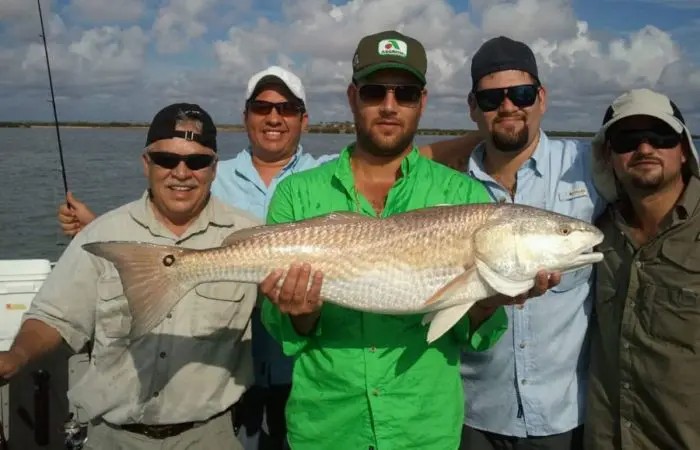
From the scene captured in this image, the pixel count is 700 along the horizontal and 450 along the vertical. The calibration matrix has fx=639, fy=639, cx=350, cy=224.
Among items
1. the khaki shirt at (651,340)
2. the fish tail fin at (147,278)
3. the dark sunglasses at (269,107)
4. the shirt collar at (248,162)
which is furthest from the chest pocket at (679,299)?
the dark sunglasses at (269,107)

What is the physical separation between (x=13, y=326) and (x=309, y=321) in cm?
373

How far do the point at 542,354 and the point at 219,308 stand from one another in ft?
7.36

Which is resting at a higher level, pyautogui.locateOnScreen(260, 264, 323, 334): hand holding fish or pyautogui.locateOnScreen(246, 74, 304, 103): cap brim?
pyautogui.locateOnScreen(246, 74, 304, 103): cap brim

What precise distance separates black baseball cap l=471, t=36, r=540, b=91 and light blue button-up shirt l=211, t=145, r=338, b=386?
143cm

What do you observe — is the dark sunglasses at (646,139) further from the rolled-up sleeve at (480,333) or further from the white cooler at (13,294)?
the white cooler at (13,294)

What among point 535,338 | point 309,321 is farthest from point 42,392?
point 535,338

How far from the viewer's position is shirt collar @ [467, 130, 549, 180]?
15.3 feet

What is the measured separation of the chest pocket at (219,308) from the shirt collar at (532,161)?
1.89m

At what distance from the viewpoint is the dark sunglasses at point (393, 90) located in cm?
402

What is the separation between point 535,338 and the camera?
441 cm

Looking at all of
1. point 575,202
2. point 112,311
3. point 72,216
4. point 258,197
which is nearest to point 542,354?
point 575,202

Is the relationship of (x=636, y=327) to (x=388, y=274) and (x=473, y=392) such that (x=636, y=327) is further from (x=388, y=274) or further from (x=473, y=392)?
(x=388, y=274)

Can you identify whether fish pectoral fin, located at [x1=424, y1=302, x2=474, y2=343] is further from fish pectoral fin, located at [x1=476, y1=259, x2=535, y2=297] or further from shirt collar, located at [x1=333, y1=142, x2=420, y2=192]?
shirt collar, located at [x1=333, y1=142, x2=420, y2=192]

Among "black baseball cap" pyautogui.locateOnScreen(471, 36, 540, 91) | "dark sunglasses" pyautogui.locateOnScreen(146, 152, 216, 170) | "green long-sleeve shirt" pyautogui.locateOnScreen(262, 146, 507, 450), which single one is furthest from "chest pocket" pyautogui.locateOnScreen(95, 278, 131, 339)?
"black baseball cap" pyautogui.locateOnScreen(471, 36, 540, 91)
